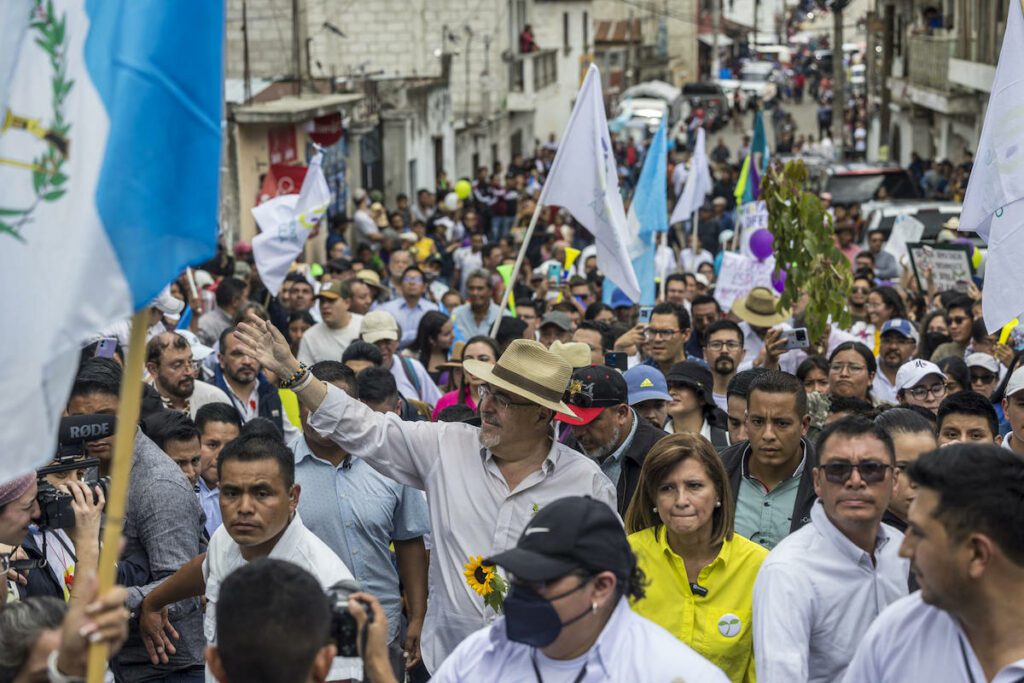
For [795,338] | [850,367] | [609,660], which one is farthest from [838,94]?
[609,660]

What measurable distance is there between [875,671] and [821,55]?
86.6m

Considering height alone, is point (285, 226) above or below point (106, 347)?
above

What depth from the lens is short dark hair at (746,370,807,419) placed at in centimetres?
602

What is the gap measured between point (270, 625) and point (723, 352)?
20.7 ft

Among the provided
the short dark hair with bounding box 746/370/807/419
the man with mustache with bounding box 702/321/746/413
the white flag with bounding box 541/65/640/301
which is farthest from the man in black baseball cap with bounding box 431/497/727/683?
the white flag with bounding box 541/65/640/301

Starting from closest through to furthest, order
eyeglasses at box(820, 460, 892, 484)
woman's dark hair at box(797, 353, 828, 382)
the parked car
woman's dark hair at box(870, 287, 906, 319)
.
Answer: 1. eyeglasses at box(820, 460, 892, 484)
2. woman's dark hair at box(797, 353, 828, 382)
3. woman's dark hair at box(870, 287, 906, 319)
4. the parked car

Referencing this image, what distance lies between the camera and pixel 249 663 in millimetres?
3480

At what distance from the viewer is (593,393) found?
651 centimetres

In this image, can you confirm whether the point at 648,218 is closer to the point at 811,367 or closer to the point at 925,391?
the point at 811,367

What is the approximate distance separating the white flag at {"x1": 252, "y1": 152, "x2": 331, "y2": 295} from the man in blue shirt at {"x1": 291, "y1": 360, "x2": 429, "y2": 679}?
617 cm

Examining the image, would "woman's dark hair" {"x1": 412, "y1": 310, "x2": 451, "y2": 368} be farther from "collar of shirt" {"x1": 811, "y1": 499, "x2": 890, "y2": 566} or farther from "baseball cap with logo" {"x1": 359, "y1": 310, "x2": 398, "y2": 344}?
"collar of shirt" {"x1": 811, "y1": 499, "x2": 890, "y2": 566}

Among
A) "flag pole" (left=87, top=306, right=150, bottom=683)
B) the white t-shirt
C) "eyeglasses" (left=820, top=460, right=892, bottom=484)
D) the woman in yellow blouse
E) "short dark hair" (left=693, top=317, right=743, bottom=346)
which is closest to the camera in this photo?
"flag pole" (left=87, top=306, right=150, bottom=683)

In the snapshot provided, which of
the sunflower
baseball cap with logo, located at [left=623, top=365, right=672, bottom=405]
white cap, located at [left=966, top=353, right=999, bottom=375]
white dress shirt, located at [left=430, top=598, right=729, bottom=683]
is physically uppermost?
white dress shirt, located at [left=430, top=598, right=729, bottom=683]

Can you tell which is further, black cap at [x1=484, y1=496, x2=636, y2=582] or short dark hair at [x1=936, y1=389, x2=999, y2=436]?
short dark hair at [x1=936, y1=389, x2=999, y2=436]
